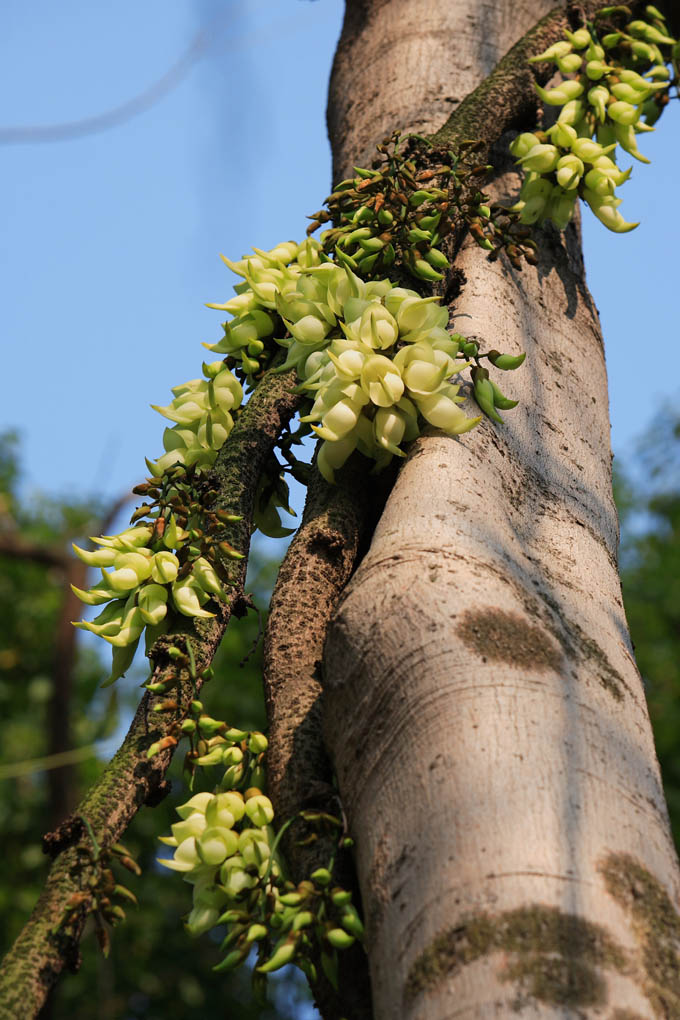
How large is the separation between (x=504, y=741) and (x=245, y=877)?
1.42ft

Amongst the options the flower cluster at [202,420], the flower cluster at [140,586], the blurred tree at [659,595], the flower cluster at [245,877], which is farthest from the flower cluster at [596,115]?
the blurred tree at [659,595]

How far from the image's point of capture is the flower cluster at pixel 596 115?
83.4 inches

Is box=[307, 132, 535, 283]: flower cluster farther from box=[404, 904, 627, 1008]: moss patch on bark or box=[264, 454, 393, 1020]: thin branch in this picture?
box=[404, 904, 627, 1008]: moss patch on bark

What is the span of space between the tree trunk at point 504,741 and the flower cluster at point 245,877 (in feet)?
0.24

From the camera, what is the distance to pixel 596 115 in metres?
2.24

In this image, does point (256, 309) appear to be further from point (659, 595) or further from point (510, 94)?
point (659, 595)

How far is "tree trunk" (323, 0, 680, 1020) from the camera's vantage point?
1.03m

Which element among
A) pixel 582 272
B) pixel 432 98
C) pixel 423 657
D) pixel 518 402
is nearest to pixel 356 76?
pixel 432 98

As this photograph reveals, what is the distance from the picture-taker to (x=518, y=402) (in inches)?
70.5

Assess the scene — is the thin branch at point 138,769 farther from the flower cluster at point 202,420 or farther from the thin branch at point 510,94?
the thin branch at point 510,94

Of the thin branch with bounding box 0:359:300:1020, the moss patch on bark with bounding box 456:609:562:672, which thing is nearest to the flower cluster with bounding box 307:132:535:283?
the thin branch with bounding box 0:359:300:1020

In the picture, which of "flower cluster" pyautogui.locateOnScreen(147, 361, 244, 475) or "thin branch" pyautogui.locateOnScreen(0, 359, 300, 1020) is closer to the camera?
"thin branch" pyautogui.locateOnScreen(0, 359, 300, 1020)

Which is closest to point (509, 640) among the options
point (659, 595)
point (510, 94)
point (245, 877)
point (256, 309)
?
point (245, 877)

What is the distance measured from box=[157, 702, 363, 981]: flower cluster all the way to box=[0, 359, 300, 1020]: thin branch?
0.21 ft
